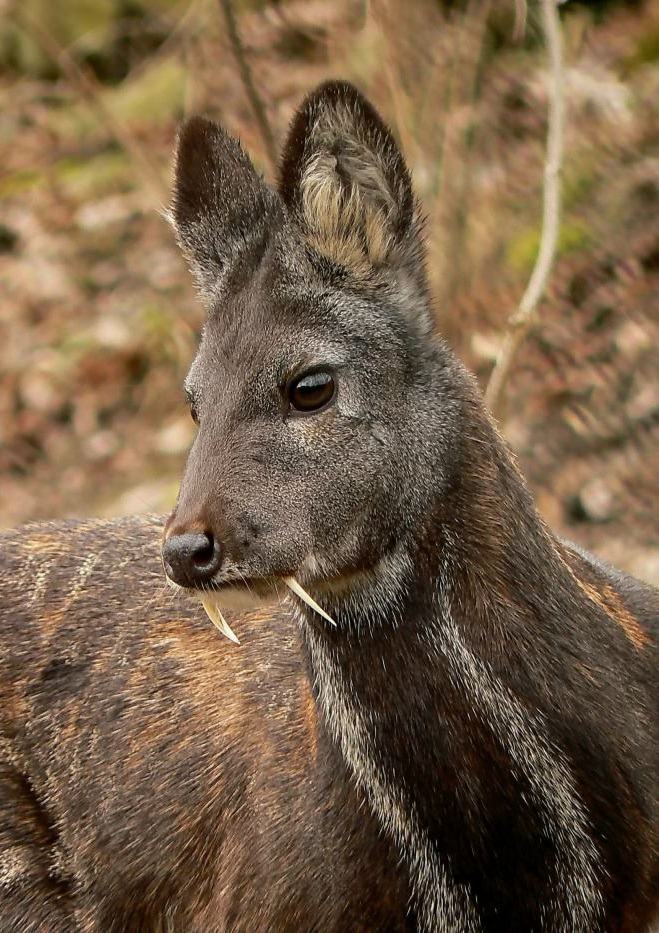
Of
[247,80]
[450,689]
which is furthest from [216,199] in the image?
[247,80]

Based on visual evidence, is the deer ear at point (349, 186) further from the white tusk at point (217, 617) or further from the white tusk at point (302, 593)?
the white tusk at point (217, 617)

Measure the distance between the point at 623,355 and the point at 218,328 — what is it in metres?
5.01

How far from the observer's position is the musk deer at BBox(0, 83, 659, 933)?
4004 mm

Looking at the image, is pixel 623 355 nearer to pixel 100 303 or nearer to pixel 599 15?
pixel 599 15

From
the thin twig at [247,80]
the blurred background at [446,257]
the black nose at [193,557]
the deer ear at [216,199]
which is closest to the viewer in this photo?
the black nose at [193,557]

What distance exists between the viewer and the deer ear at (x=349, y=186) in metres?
4.09

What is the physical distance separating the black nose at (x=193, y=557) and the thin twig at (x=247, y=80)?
3257 mm

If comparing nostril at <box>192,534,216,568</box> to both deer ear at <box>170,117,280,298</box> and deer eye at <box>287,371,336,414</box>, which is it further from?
deer ear at <box>170,117,280,298</box>

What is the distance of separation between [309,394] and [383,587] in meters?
0.62

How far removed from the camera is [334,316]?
416 centimetres

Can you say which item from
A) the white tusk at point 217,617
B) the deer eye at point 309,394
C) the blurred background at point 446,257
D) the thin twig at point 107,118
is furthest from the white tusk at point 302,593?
the thin twig at point 107,118

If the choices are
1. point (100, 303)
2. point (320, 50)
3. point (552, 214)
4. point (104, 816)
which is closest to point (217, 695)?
point (104, 816)

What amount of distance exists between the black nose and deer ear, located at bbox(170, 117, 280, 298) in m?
1.03

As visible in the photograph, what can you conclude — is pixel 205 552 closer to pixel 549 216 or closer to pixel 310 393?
pixel 310 393
